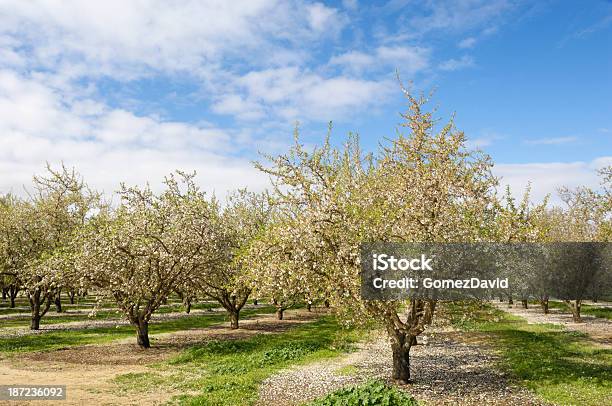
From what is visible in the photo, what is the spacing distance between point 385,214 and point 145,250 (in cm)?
1770

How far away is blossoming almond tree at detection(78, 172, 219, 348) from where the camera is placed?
100ft

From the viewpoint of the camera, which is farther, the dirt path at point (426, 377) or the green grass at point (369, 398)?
the dirt path at point (426, 377)

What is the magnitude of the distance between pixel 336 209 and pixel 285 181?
11.0 ft

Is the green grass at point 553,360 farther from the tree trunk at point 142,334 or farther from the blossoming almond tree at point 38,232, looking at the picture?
the blossoming almond tree at point 38,232

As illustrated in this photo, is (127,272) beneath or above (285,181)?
beneath

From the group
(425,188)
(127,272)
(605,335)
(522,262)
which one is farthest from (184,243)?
(605,335)

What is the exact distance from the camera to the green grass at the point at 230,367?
19.3m

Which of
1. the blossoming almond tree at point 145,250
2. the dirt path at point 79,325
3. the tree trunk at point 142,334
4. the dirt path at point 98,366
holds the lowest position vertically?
the dirt path at point 79,325

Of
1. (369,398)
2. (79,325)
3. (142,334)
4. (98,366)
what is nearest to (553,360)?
(369,398)

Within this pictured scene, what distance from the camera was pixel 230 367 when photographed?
24344mm

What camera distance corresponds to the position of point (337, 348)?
97.7 feet

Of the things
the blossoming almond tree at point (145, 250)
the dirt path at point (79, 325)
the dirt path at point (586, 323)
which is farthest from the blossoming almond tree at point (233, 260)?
the dirt path at point (586, 323)

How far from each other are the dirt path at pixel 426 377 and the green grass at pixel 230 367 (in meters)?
1.07

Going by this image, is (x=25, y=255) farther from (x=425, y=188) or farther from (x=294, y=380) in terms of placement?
(x=425, y=188)
